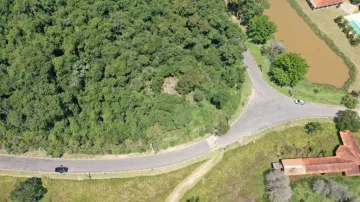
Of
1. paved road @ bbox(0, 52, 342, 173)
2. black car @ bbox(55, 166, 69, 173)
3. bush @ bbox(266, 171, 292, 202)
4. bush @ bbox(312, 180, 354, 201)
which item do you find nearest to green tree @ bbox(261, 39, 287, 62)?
paved road @ bbox(0, 52, 342, 173)

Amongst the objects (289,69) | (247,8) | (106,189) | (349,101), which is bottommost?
(106,189)

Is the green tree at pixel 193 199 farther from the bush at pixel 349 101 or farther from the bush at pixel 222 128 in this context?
the bush at pixel 349 101

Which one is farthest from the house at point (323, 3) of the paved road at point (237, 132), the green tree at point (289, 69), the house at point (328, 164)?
the house at point (328, 164)

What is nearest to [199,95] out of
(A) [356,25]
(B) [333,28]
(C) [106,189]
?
(C) [106,189]

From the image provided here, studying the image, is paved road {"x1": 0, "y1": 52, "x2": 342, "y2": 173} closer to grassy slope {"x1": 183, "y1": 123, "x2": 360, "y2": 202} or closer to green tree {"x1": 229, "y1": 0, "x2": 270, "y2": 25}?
grassy slope {"x1": 183, "y1": 123, "x2": 360, "y2": 202}

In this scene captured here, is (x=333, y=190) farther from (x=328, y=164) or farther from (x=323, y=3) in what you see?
(x=323, y=3)

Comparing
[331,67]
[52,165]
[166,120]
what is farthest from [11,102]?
[331,67]

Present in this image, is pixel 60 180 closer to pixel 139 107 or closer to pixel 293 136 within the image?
pixel 139 107
